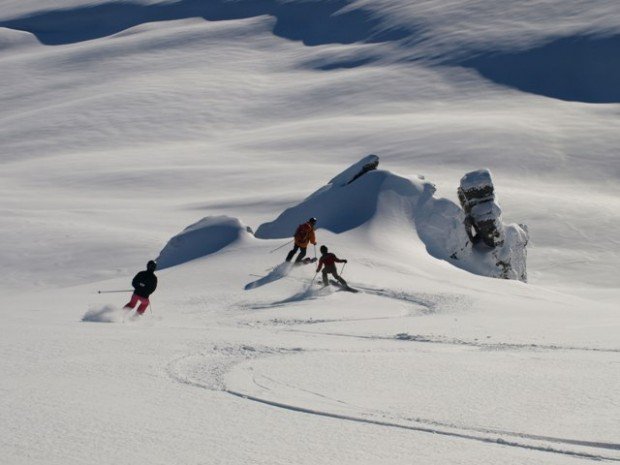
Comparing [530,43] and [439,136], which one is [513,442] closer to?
[439,136]

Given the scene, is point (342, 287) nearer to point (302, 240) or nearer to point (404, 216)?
point (302, 240)

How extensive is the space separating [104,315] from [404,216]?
34.5ft

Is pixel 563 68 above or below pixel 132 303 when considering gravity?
above

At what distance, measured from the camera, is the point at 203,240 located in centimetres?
2248

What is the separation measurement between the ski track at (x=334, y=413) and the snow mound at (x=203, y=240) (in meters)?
10.7

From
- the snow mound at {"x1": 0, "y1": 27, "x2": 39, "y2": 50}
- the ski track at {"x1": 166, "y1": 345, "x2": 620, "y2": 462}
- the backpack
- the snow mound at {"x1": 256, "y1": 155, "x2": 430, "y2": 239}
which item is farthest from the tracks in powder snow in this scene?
the snow mound at {"x1": 0, "y1": 27, "x2": 39, "y2": 50}

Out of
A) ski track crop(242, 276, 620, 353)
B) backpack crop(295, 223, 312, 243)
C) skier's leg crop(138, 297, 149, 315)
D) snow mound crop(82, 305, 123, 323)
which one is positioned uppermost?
backpack crop(295, 223, 312, 243)

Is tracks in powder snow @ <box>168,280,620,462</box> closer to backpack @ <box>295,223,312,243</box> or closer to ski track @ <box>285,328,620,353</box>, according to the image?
ski track @ <box>285,328,620,353</box>

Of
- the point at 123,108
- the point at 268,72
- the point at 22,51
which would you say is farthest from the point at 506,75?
the point at 22,51

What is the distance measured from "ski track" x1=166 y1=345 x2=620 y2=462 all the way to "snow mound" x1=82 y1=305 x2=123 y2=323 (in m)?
3.73

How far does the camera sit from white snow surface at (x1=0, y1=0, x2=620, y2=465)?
26.5ft

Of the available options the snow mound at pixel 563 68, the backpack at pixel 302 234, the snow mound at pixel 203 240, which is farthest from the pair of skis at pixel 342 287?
the snow mound at pixel 563 68

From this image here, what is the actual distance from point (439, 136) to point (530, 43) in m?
24.9

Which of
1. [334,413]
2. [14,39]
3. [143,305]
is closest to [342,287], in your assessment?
[143,305]
